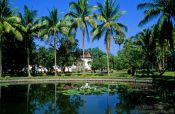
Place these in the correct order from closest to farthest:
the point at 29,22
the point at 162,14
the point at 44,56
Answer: the point at 162,14, the point at 29,22, the point at 44,56

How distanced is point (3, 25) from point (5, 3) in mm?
3941

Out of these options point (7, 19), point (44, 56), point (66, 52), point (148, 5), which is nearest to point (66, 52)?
point (66, 52)

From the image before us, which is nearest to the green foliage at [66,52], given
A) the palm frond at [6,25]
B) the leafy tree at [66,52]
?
the leafy tree at [66,52]

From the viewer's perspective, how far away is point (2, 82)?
4172 centimetres

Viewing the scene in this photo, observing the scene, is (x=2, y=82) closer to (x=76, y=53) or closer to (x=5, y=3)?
(x=5, y=3)

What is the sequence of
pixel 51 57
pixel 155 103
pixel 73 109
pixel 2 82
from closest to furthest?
pixel 73 109
pixel 155 103
pixel 2 82
pixel 51 57

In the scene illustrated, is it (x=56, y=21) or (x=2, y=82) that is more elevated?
(x=56, y=21)

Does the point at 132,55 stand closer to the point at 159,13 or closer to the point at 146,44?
the point at 146,44

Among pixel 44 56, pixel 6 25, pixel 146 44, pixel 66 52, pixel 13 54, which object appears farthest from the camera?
pixel 44 56

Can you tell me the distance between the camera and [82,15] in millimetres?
50719

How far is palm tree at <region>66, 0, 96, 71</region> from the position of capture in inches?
1982

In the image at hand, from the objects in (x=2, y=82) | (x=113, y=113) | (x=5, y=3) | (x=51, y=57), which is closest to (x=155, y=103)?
(x=113, y=113)

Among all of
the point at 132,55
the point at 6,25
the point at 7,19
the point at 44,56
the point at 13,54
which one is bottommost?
the point at 132,55

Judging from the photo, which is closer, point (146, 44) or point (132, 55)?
point (146, 44)
